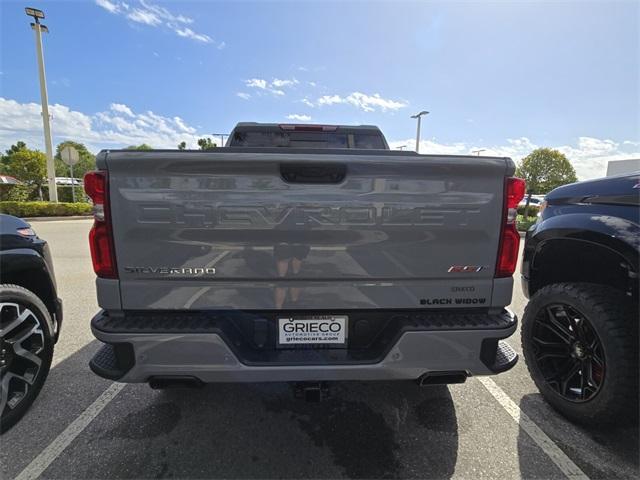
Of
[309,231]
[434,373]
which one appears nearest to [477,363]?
[434,373]

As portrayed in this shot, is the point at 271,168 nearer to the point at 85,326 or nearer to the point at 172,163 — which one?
the point at 172,163

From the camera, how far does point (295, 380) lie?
2055 mm

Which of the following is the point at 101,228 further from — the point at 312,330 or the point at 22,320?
the point at 22,320

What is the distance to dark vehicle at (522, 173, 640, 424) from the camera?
7.71ft

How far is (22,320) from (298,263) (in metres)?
2.24

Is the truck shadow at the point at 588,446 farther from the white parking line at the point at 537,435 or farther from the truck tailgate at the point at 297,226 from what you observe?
the truck tailgate at the point at 297,226

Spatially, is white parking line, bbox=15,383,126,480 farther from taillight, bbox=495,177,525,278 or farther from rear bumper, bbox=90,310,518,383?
taillight, bbox=495,177,525,278

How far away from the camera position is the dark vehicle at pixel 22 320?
2.59 m

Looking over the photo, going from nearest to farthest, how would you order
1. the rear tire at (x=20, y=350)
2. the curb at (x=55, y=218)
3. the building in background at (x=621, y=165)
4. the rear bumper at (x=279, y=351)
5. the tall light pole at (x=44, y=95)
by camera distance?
the rear bumper at (x=279, y=351), the rear tire at (x=20, y=350), the building in background at (x=621, y=165), the curb at (x=55, y=218), the tall light pole at (x=44, y=95)

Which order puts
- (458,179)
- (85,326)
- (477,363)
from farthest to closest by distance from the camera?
(85,326)
(477,363)
(458,179)

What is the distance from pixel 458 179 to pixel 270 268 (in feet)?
3.79

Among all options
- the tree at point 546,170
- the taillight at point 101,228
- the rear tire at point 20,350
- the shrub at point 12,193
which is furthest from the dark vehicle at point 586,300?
the tree at point 546,170

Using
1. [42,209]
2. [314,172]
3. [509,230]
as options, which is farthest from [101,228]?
[42,209]

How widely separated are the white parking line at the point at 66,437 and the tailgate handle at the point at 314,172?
2267mm
